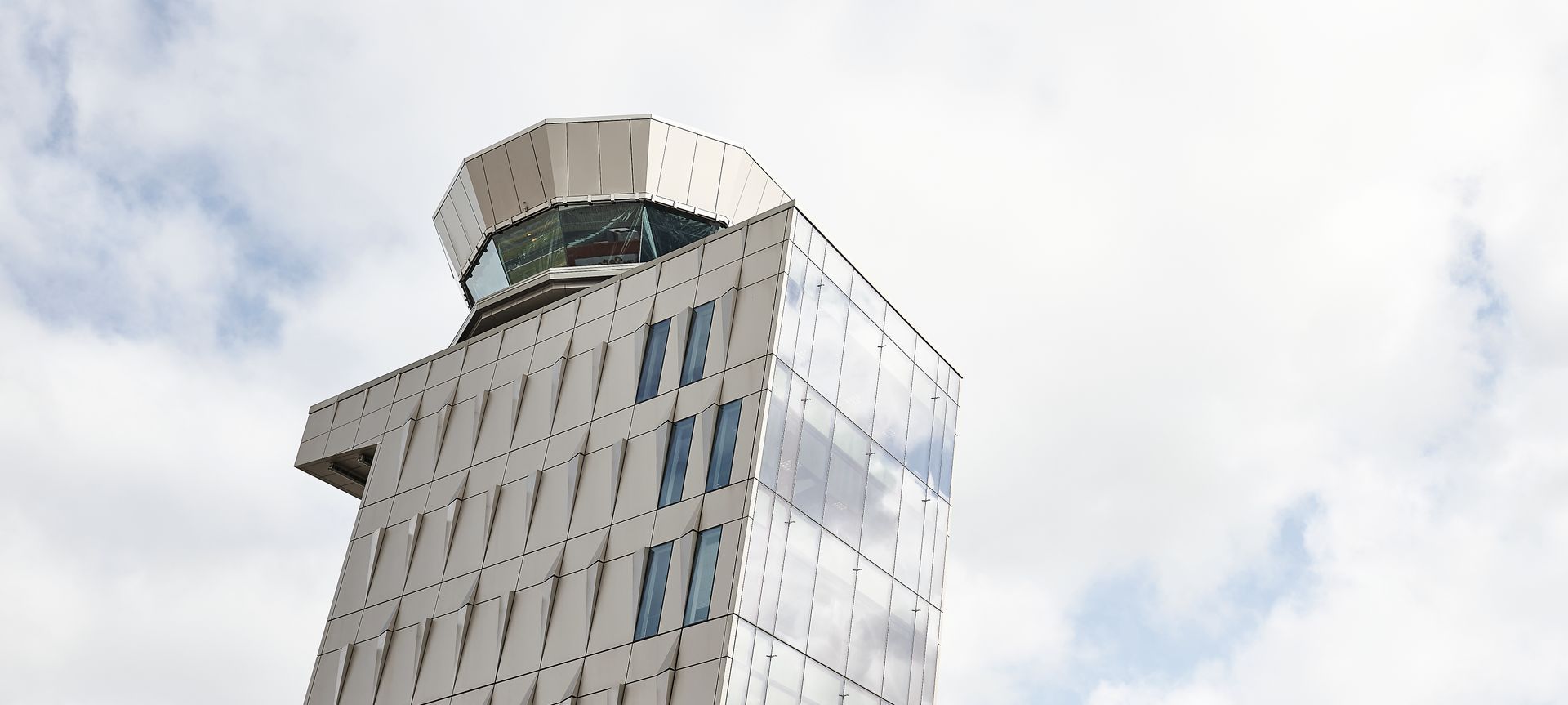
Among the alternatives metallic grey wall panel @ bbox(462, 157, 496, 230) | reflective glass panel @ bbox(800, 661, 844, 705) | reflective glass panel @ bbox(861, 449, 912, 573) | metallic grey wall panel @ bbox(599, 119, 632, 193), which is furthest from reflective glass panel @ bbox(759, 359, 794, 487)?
metallic grey wall panel @ bbox(462, 157, 496, 230)

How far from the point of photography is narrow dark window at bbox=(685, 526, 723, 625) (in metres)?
32.5

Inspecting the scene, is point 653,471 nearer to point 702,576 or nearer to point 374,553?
point 702,576

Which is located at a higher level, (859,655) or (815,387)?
(815,387)

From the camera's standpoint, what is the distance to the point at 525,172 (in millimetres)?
46281

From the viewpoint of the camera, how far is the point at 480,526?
38969 mm

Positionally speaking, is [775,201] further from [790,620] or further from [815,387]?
[790,620]

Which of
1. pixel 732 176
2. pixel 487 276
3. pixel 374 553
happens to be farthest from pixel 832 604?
pixel 487 276

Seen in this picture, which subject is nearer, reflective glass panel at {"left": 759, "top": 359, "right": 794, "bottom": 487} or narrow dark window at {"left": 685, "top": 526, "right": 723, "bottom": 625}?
narrow dark window at {"left": 685, "top": 526, "right": 723, "bottom": 625}

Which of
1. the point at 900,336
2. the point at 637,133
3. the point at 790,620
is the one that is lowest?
the point at 790,620

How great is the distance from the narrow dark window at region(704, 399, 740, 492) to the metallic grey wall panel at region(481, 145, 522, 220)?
1425 centimetres

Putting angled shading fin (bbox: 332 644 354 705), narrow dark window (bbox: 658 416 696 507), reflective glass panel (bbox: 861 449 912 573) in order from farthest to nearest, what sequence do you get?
angled shading fin (bbox: 332 644 354 705) < reflective glass panel (bbox: 861 449 912 573) < narrow dark window (bbox: 658 416 696 507)

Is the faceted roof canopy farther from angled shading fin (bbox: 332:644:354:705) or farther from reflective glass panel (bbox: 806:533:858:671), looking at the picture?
angled shading fin (bbox: 332:644:354:705)

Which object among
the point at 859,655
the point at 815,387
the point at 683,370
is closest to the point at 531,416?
the point at 683,370

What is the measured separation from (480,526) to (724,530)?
8.59m
